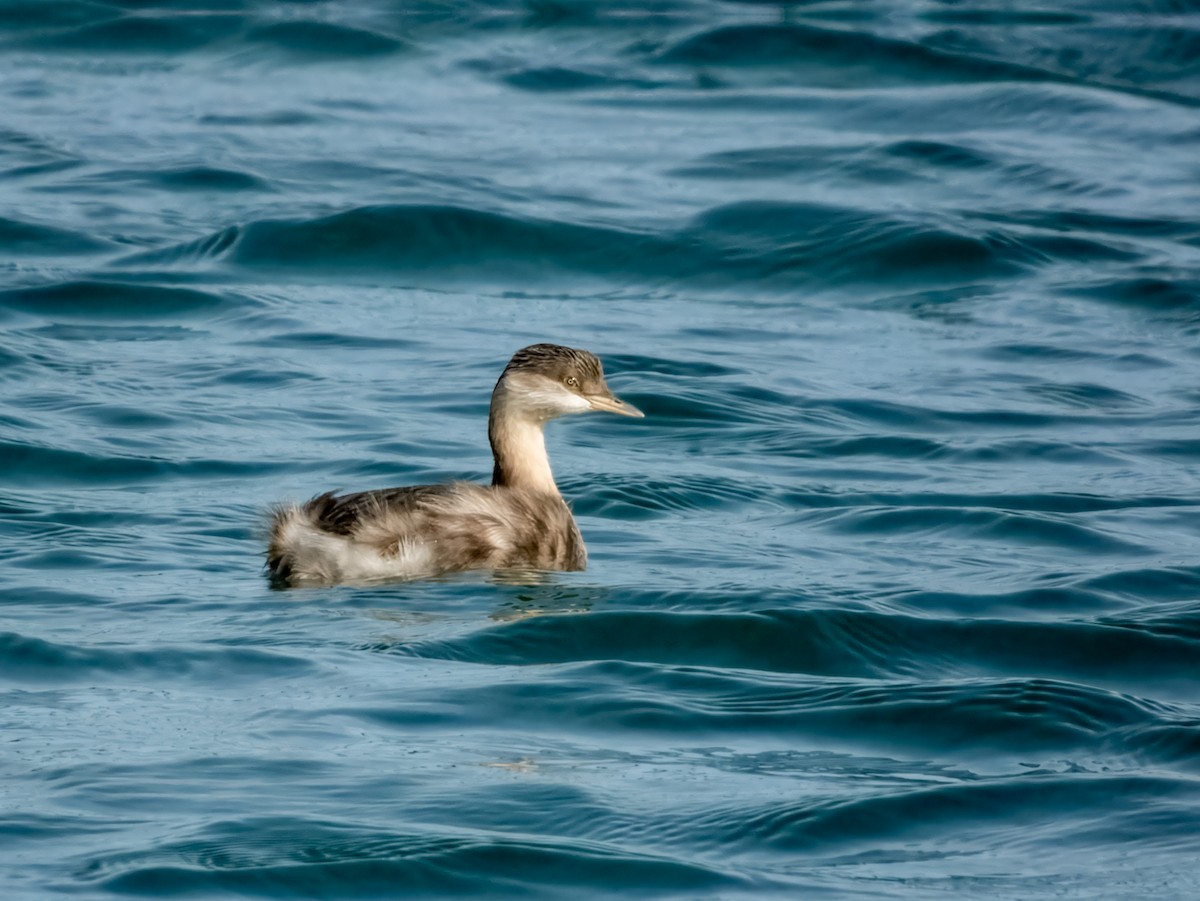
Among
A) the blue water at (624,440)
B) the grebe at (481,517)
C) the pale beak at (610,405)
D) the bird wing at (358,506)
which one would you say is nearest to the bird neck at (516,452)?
the grebe at (481,517)

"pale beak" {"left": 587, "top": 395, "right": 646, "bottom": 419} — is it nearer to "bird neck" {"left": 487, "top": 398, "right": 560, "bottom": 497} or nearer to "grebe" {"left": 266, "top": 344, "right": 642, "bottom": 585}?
"grebe" {"left": 266, "top": 344, "right": 642, "bottom": 585}

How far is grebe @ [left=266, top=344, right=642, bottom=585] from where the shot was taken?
9.33 m

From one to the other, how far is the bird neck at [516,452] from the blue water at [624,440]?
0.57 metres

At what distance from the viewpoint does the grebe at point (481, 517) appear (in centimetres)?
933

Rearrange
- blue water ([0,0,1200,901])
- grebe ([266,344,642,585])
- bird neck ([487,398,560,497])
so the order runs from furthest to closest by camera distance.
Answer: bird neck ([487,398,560,497])
grebe ([266,344,642,585])
blue water ([0,0,1200,901])

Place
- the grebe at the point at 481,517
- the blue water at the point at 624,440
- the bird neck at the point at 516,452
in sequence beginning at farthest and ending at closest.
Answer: the bird neck at the point at 516,452 < the grebe at the point at 481,517 < the blue water at the point at 624,440

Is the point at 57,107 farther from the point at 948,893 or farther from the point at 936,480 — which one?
the point at 948,893

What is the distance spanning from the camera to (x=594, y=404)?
34.3 feet

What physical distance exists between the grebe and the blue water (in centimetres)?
19

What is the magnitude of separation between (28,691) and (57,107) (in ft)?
49.5

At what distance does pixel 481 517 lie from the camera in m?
9.67

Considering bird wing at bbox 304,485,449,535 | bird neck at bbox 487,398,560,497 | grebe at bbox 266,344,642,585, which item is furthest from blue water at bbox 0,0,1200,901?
bird neck at bbox 487,398,560,497

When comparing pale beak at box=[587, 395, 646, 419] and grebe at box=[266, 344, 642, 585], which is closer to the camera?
grebe at box=[266, 344, 642, 585]

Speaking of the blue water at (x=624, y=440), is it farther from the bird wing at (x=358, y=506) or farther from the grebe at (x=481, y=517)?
the bird wing at (x=358, y=506)
